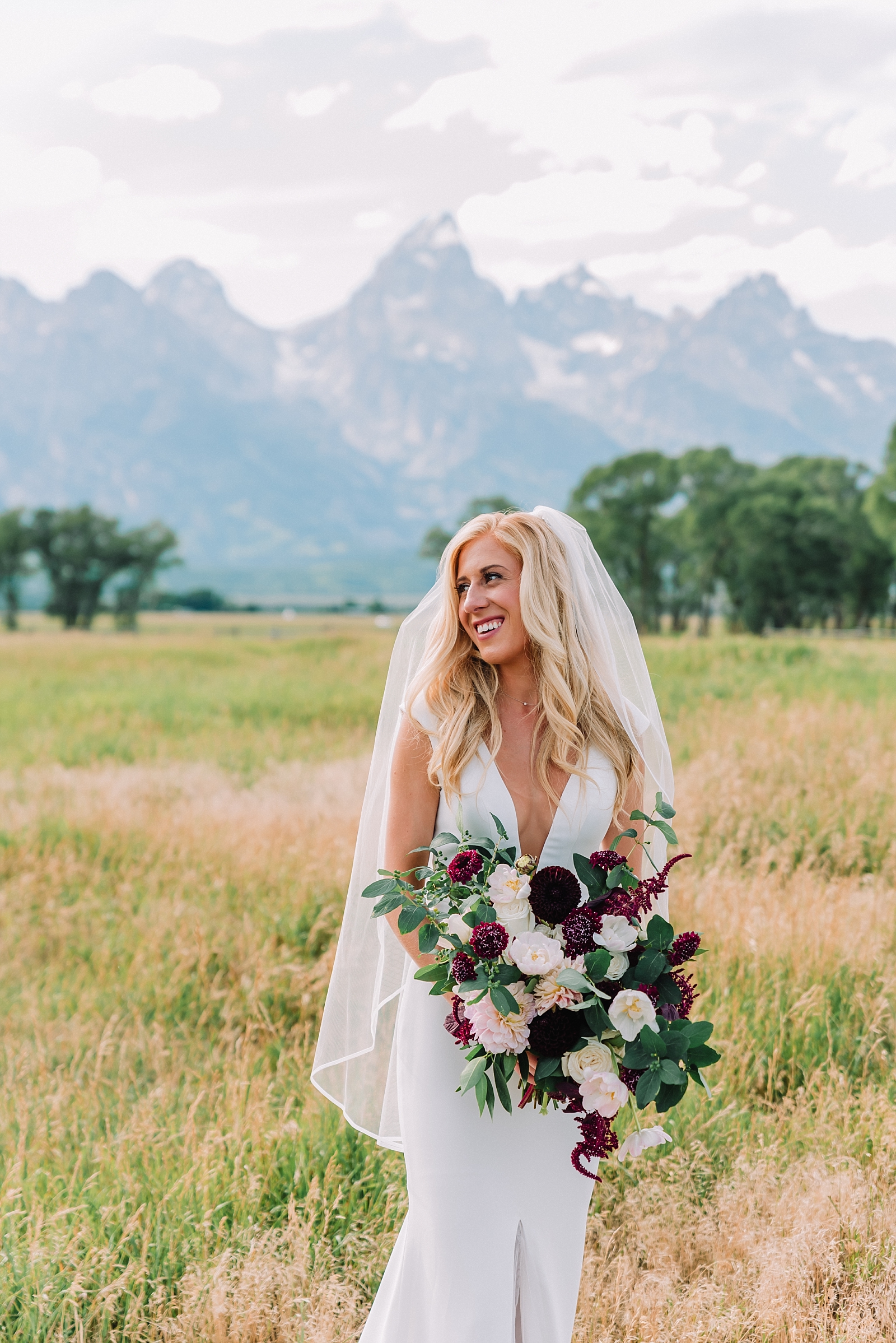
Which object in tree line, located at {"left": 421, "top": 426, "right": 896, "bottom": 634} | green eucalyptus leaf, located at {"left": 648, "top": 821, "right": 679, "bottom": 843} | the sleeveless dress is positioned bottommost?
the sleeveless dress

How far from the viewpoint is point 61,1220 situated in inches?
142

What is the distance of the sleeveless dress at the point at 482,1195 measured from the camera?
2629mm

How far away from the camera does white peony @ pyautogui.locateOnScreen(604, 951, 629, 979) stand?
2.34 meters

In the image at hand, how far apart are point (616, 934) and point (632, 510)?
251 feet

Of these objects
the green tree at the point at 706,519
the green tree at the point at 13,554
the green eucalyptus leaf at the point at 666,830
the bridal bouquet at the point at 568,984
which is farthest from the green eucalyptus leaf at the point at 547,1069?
the green tree at the point at 13,554

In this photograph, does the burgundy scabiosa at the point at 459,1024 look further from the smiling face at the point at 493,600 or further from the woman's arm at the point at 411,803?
the smiling face at the point at 493,600

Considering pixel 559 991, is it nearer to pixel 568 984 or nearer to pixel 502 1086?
pixel 568 984

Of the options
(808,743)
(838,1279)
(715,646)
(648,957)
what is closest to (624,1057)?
(648,957)

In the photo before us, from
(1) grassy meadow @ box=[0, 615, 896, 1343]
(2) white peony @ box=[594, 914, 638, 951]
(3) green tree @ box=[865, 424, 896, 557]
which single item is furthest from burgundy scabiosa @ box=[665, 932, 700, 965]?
(3) green tree @ box=[865, 424, 896, 557]

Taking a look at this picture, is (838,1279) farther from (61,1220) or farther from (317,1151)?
(61,1220)

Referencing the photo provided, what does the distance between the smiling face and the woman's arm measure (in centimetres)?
33

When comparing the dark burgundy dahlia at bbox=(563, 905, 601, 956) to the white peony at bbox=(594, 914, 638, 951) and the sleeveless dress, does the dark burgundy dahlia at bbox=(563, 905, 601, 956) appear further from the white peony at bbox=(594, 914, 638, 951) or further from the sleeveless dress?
the sleeveless dress

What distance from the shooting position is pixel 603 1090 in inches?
90.1

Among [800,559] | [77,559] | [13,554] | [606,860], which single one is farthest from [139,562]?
[606,860]
